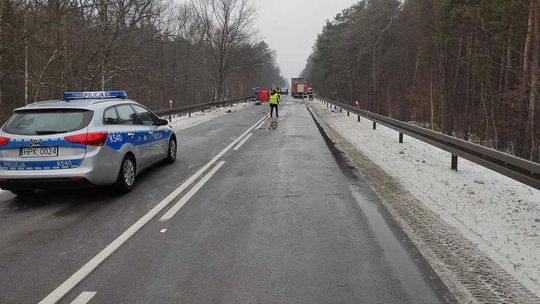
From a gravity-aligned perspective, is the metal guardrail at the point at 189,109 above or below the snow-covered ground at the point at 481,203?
above

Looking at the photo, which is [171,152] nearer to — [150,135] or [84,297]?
[150,135]

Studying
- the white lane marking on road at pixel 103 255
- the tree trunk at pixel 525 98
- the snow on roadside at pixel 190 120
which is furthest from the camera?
the tree trunk at pixel 525 98

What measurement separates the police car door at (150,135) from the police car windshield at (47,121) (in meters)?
1.74

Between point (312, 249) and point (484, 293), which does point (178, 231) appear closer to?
point (312, 249)

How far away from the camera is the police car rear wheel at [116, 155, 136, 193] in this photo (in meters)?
7.19

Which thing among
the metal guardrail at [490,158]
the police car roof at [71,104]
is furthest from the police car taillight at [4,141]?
the metal guardrail at [490,158]

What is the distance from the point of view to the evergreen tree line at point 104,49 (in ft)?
43.5

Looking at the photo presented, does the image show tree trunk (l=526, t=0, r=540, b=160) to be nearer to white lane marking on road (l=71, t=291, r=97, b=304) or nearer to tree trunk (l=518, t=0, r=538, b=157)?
tree trunk (l=518, t=0, r=538, b=157)

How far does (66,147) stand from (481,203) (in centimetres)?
623

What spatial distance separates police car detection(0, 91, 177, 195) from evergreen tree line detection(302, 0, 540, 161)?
1599cm

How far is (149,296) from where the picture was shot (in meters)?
3.69

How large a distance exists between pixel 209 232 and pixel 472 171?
6700 mm

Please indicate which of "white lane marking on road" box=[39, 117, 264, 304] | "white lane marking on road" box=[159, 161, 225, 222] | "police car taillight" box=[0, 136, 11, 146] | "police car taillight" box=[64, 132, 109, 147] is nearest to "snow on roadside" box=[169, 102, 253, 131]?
"white lane marking on road" box=[159, 161, 225, 222]

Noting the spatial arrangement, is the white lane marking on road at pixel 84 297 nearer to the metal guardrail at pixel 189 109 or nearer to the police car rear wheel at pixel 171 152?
the police car rear wheel at pixel 171 152
